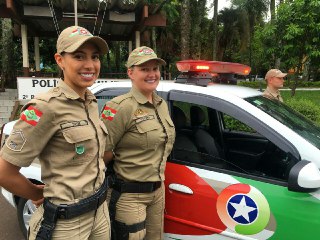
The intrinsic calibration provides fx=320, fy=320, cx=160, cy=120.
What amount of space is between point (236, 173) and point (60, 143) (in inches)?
48.5

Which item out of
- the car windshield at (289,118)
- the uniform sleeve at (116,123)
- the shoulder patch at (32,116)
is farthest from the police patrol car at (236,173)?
the shoulder patch at (32,116)

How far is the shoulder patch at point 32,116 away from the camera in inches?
58.7

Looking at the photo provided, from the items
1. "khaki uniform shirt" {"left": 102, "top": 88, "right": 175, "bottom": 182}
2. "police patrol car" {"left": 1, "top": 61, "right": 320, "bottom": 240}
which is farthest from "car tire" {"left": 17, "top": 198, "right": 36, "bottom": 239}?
"khaki uniform shirt" {"left": 102, "top": 88, "right": 175, "bottom": 182}

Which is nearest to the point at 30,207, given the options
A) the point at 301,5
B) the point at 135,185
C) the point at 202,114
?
the point at 135,185

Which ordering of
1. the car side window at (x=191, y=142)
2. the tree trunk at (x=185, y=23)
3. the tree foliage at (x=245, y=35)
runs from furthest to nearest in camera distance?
the tree trunk at (x=185, y=23) → the tree foliage at (x=245, y=35) → the car side window at (x=191, y=142)

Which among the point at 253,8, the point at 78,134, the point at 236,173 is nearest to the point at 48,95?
the point at 78,134

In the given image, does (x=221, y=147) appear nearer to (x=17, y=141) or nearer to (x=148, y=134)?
(x=148, y=134)

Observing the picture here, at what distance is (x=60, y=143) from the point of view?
5.15ft

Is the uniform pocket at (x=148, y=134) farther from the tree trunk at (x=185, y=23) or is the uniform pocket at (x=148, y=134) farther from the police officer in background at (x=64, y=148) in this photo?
the tree trunk at (x=185, y=23)

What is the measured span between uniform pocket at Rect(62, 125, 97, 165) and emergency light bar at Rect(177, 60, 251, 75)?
1247 mm

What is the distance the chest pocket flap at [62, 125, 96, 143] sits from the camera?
5.13 ft

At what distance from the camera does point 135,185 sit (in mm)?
2156

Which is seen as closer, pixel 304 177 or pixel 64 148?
pixel 64 148

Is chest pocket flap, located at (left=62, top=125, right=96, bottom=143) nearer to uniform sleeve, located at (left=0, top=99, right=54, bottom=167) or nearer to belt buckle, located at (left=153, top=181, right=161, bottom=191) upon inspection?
uniform sleeve, located at (left=0, top=99, right=54, bottom=167)
